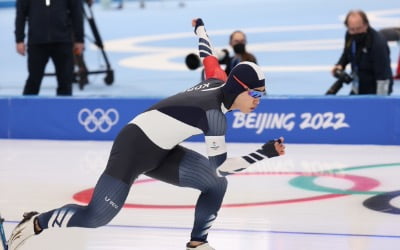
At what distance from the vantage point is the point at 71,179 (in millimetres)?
9047

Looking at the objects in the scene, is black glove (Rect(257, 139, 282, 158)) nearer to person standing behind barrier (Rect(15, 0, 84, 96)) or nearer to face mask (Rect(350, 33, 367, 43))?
face mask (Rect(350, 33, 367, 43))

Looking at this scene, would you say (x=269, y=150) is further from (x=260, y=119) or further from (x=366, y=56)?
(x=366, y=56)

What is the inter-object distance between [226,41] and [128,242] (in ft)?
49.3

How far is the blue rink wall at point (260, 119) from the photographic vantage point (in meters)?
10.5

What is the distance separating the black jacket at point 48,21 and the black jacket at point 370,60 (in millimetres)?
3150

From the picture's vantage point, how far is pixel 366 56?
435 inches

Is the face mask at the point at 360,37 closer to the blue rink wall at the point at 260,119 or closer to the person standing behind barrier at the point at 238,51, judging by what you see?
the blue rink wall at the point at 260,119

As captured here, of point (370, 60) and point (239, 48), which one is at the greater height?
point (239, 48)

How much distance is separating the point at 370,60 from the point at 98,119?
3.13m

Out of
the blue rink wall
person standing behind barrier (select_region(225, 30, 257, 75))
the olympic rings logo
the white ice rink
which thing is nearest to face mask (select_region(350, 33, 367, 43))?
the blue rink wall

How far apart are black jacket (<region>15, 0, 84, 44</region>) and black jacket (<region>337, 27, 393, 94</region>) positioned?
3.15 m

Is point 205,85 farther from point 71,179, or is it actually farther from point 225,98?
point 71,179

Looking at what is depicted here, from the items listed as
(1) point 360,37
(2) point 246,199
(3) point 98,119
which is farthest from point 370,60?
(2) point 246,199

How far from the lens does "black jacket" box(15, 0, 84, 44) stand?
11039 millimetres
